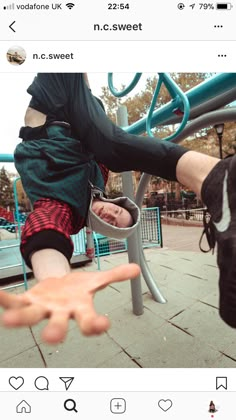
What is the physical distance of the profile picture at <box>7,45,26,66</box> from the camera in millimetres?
562

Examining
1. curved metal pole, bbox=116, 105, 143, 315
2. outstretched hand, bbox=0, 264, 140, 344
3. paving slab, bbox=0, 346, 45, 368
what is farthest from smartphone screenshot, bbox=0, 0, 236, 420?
curved metal pole, bbox=116, 105, 143, 315

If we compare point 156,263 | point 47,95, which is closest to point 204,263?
point 156,263

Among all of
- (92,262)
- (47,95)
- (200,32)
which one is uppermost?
(200,32)

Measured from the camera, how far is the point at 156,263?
1683 millimetres

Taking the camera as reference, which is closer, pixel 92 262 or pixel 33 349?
pixel 33 349

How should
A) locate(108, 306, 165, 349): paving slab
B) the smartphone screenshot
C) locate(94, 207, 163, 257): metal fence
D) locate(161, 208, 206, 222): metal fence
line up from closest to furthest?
the smartphone screenshot
locate(108, 306, 165, 349): paving slab
locate(94, 207, 163, 257): metal fence
locate(161, 208, 206, 222): metal fence

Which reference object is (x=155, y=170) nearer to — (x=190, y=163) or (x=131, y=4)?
(x=190, y=163)

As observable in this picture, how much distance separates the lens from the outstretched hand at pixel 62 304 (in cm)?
22

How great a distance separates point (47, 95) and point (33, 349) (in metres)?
0.88

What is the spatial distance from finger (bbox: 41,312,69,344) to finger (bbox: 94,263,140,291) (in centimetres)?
5
